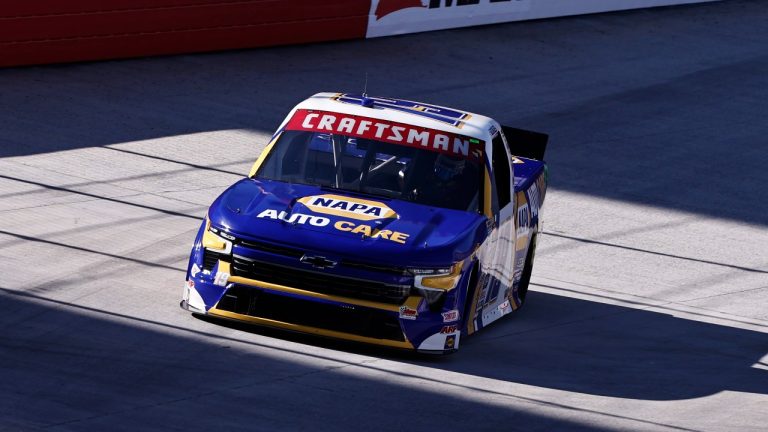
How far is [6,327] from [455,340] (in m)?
2.74

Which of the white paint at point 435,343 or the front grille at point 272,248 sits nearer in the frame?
the front grille at point 272,248

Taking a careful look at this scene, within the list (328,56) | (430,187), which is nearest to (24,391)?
(430,187)

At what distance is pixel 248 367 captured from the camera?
8594mm

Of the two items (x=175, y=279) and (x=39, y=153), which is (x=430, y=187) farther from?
(x=39, y=153)

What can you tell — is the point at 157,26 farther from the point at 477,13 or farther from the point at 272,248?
the point at 272,248

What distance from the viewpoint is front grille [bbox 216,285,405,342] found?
916 centimetres

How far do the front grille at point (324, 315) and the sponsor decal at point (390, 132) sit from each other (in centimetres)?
170

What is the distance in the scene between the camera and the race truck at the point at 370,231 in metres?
9.16

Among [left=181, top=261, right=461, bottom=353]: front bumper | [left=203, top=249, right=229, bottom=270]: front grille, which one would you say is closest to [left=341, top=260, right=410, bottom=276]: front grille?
[left=181, top=261, right=461, bottom=353]: front bumper

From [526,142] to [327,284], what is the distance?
4.15 m

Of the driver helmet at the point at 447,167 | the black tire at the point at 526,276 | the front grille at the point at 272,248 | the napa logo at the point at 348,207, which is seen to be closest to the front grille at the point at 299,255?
the front grille at the point at 272,248

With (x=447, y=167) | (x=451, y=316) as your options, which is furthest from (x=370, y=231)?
(x=447, y=167)

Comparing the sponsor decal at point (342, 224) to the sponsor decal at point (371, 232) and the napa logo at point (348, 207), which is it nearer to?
the sponsor decal at point (371, 232)

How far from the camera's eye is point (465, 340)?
10.4m
